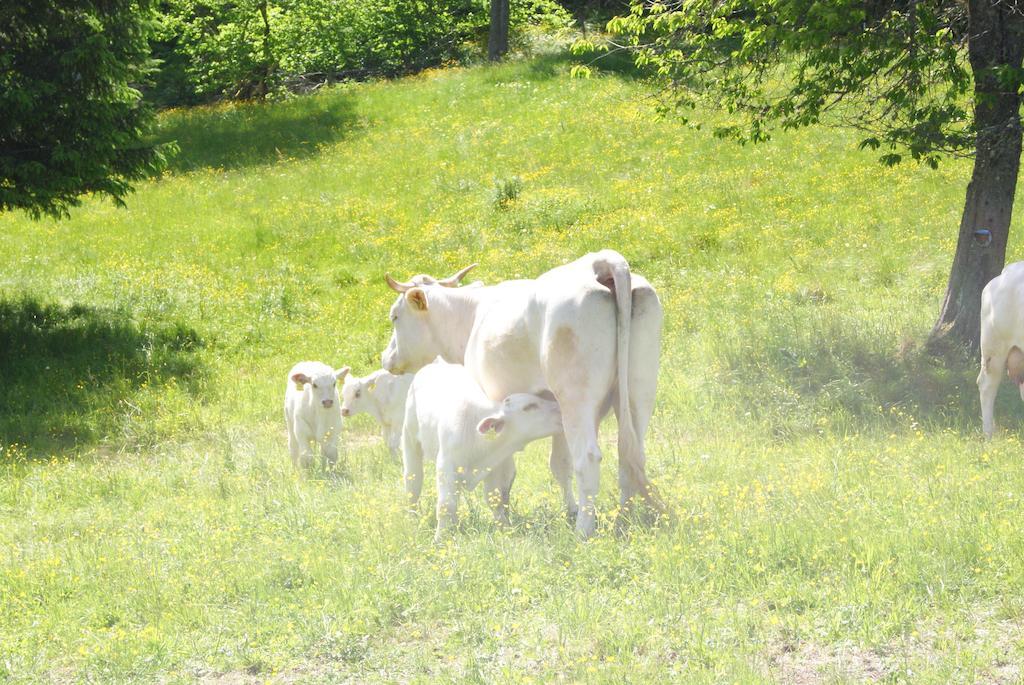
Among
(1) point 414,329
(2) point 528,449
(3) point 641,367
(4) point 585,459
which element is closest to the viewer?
(4) point 585,459

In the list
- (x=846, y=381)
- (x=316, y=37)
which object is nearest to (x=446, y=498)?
(x=846, y=381)

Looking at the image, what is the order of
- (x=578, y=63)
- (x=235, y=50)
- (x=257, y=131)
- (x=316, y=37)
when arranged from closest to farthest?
(x=257, y=131), (x=578, y=63), (x=235, y=50), (x=316, y=37)

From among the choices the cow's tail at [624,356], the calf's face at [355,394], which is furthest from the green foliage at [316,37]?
the cow's tail at [624,356]

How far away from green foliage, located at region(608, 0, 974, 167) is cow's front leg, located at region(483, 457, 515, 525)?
24.2 ft

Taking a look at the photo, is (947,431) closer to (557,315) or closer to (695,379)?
(695,379)

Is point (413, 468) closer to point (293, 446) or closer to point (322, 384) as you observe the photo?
point (322, 384)

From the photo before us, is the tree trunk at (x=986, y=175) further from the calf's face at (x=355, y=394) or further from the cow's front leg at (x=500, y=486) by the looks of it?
the cow's front leg at (x=500, y=486)

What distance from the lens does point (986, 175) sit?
14.0m

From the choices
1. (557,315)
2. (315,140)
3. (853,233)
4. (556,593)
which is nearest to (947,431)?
(557,315)

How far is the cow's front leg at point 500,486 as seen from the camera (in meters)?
8.80

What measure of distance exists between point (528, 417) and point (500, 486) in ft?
3.19

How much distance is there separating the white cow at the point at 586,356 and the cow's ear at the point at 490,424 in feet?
1.43

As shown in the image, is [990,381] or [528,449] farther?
[528,449]

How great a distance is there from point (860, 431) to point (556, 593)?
19.8 ft
